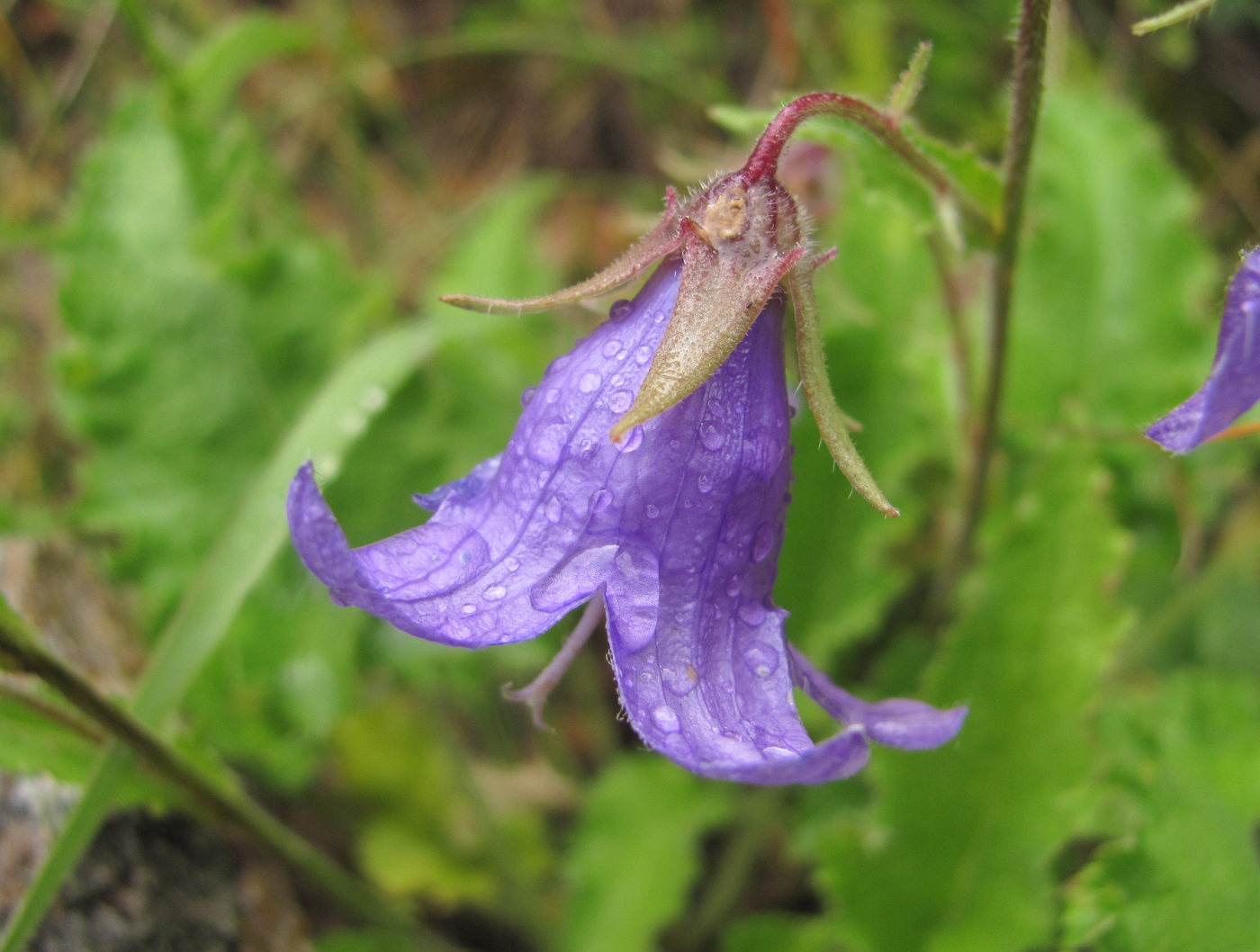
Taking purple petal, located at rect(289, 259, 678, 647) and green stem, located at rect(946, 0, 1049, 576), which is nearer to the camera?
purple petal, located at rect(289, 259, 678, 647)

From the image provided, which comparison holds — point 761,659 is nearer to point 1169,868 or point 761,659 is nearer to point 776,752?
point 776,752

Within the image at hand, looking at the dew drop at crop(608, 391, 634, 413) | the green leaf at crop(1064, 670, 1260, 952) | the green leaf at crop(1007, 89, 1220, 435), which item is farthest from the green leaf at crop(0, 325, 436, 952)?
the green leaf at crop(1007, 89, 1220, 435)

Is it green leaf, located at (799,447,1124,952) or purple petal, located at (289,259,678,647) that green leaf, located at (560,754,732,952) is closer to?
green leaf, located at (799,447,1124,952)

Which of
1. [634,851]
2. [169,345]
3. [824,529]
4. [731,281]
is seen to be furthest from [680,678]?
[169,345]

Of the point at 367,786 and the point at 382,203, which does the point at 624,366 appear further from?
the point at 382,203

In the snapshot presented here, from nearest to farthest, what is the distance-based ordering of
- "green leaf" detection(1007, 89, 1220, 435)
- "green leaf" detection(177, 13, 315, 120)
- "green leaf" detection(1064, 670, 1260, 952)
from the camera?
"green leaf" detection(1064, 670, 1260, 952), "green leaf" detection(1007, 89, 1220, 435), "green leaf" detection(177, 13, 315, 120)

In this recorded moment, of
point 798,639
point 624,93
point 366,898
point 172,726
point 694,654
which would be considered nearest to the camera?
point 694,654

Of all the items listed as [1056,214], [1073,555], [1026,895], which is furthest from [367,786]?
[1056,214]
